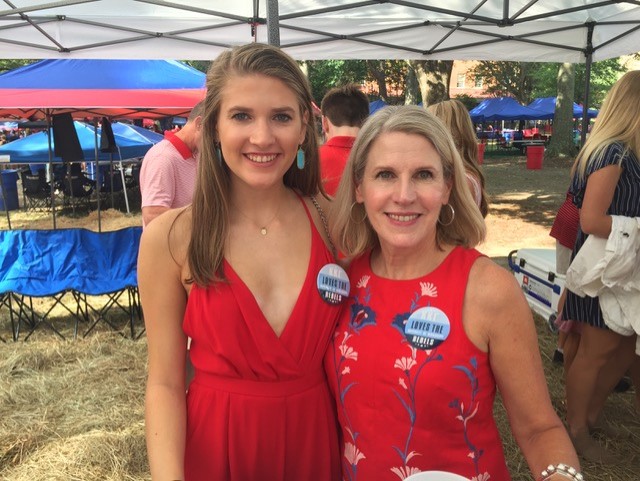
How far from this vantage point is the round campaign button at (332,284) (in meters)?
1.54

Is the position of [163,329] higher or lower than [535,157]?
higher

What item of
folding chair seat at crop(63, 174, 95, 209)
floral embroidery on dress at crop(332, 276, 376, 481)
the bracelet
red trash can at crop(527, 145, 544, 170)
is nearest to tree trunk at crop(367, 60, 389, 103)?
red trash can at crop(527, 145, 544, 170)

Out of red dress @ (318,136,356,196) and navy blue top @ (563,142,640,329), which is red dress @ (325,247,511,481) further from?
red dress @ (318,136,356,196)

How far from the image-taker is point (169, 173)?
3.90 meters

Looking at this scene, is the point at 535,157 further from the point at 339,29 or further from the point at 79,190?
the point at 339,29

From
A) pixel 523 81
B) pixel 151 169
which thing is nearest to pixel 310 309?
pixel 151 169

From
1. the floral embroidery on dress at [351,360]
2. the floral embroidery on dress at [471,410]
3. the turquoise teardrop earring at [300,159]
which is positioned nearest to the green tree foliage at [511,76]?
the turquoise teardrop earring at [300,159]

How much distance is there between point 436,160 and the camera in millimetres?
1445

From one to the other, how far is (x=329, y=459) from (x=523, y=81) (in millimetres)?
46122

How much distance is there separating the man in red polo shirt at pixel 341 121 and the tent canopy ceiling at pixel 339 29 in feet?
3.25

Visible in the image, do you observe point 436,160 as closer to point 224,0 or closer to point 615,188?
point 615,188

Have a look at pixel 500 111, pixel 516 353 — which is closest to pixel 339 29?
pixel 516 353

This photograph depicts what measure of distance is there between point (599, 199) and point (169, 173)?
2740 mm

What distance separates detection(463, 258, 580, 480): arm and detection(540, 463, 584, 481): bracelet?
0.07m
